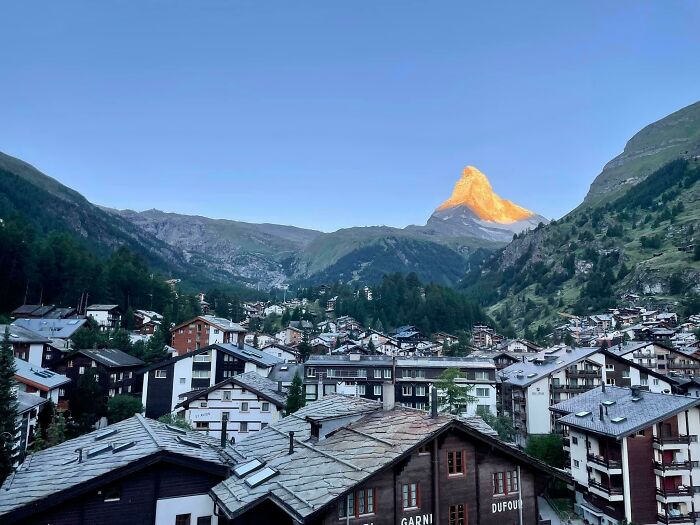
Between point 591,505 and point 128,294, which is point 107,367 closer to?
point 591,505

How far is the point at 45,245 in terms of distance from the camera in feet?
384

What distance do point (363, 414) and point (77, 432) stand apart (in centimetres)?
4393

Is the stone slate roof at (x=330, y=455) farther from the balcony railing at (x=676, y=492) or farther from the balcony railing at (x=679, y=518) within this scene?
the balcony railing at (x=679, y=518)

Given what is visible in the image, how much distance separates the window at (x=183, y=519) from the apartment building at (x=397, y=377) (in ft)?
166

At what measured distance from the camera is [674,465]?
3853 centimetres

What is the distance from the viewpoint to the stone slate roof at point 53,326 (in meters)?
86.4

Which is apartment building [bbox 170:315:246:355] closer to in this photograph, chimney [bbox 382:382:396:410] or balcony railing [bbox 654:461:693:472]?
balcony railing [bbox 654:461:693:472]

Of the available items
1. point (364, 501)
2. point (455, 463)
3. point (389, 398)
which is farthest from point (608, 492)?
point (364, 501)

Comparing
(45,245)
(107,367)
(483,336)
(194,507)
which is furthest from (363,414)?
(483,336)

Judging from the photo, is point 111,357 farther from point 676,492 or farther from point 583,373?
point 676,492

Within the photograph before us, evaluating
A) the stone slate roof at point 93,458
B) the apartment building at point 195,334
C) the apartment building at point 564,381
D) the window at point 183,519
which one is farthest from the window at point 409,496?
the apartment building at point 195,334

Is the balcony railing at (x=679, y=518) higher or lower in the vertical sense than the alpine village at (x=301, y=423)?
lower

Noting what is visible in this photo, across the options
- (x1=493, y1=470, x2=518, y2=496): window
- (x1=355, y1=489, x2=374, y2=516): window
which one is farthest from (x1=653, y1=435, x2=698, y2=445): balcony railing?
(x1=355, y1=489, x2=374, y2=516): window

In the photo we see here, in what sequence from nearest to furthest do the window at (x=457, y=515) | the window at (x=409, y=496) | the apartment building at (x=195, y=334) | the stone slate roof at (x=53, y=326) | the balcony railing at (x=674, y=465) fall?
1. the window at (x=409, y=496)
2. the window at (x=457, y=515)
3. the balcony railing at (x=674, y=465)
4. the stone slate roof at (x=53, y=326)
5. the apartment building at (x=195, y=334)
